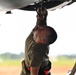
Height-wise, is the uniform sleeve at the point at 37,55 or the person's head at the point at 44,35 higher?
the person's head at the point at 44,35

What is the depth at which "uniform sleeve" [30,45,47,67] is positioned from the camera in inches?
33.5

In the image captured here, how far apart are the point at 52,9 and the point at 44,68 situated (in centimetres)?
31

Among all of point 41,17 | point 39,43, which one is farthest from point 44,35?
point 41,17

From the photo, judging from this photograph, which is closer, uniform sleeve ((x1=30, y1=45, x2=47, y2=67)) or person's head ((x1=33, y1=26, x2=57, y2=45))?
person's head ((x1=33, y1=26, x2=57, y2=45))

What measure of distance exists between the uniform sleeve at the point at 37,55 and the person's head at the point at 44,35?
0.28 ft

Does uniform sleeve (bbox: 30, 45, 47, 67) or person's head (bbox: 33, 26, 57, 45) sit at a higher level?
person's head (bbox: 33, 26, 57, 45)

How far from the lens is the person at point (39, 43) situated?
2.45ft

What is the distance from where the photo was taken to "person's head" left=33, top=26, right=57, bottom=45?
29.1 inches

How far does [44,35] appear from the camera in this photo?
75cm

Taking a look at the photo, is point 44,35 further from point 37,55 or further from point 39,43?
point 37,55

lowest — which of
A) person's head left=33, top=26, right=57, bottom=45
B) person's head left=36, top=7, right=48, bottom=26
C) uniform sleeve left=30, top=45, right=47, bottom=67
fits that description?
uniform sleeve left=30, top=45, right=47, bottom=67

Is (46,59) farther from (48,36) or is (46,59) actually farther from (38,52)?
(48,36)

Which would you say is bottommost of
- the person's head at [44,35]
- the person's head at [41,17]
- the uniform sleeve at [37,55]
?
the uniform sleeve at [37,55]

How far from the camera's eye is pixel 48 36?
751 millimetres
